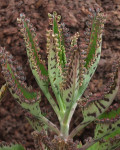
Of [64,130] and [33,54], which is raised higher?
[33,54]

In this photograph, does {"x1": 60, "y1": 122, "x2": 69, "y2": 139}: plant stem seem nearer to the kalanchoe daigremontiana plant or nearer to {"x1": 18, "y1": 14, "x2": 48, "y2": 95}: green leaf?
the kalanchoe daigremontiana plant

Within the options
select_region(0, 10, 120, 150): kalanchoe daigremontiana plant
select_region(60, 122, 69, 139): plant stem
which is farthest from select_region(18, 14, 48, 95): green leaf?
select_region(60, 122, 69, 139): plant stem

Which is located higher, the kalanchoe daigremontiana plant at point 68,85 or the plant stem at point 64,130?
the kalanchoe daigremontiana plant at point 68,85

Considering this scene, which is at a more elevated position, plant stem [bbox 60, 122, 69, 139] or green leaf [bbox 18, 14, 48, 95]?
green leaf [bbox 18, 14, 48, 95]

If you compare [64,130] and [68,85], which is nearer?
[68,85]

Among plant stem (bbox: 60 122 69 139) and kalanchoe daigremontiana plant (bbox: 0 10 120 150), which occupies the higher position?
kalanchoe daigremontiana plant (bbox: 0 10 120 150)

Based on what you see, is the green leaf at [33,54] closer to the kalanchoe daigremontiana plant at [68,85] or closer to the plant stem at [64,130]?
the kalanchoe daigremontiana plant at [68,85]

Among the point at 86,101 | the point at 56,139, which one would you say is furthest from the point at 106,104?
the point at 56,139

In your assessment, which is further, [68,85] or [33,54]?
[33,54]

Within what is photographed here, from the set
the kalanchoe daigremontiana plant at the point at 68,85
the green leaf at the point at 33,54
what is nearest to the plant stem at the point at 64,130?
the kalanchoe daigremontiana plant at the point at 68,85

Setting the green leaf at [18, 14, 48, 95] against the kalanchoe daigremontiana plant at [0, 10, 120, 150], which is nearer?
the kalanchoe daigremontiana plant at [0, 10, 120, 150]

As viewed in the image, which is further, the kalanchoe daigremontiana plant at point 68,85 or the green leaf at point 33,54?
the green leaf at point 33,54
